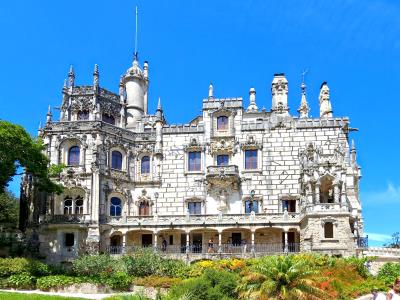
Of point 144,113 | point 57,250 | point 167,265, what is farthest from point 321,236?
point 144,113

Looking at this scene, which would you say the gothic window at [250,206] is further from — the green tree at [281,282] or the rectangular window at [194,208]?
the green tree at [281,282]

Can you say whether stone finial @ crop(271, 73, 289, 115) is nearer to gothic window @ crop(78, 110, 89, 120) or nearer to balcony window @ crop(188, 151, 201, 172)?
balcony window @ crop(188, 151, 201, 172)

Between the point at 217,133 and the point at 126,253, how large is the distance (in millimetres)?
14747

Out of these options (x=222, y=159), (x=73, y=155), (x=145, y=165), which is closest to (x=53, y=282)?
(x=73, y=155)

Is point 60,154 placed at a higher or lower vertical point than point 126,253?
higher

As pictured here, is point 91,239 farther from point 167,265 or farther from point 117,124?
point 117,124

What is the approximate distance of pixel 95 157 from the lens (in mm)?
47688

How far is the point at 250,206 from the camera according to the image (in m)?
48.6

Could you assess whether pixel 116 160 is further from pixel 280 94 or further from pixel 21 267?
pixel 280 94

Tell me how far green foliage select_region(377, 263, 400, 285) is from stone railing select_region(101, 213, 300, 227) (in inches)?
429

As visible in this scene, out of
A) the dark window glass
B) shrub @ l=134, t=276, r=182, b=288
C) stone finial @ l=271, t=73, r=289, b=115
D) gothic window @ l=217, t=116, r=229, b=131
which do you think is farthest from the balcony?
shrub @ l=134, t=276, r=182, b=288

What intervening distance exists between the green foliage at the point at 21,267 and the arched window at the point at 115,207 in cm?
1164

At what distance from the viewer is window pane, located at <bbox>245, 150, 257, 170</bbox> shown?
49500 millimetres

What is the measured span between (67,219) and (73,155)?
20.4ft
